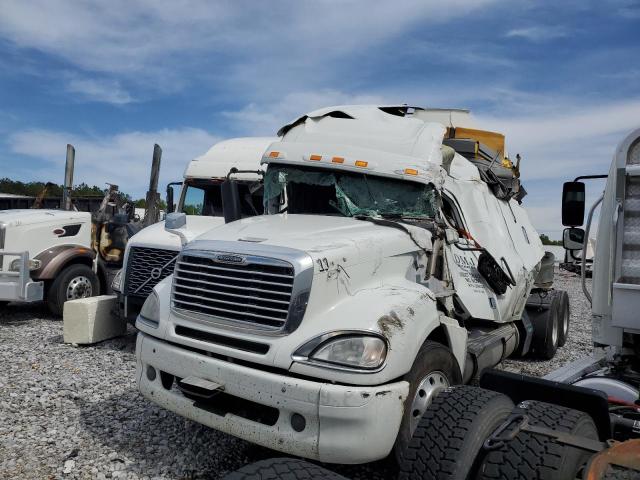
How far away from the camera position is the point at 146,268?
6812 mm

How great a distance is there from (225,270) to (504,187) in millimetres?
4315

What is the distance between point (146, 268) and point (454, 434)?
5263 millimetres

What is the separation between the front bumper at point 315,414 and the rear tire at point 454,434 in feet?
1.29

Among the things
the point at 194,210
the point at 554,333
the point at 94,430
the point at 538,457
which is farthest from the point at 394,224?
the point at 194,210

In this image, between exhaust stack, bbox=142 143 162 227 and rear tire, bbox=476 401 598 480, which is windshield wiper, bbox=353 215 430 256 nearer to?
rear tire, bbox=476 401 598 480

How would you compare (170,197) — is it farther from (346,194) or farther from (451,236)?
(451,236)

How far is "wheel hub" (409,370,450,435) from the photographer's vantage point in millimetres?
3367

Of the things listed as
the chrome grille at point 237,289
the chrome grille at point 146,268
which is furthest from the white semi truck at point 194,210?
the chrome grille at point 237,289

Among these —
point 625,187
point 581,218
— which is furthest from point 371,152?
point 625,187

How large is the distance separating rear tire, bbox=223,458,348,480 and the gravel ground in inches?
66.5

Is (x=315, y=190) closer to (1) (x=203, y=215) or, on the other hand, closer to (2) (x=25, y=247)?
(1) (x=203, y=215)

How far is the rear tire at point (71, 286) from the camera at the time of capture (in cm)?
840

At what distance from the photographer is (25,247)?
8438mm

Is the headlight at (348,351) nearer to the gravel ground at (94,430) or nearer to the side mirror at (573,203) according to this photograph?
the gravel ground at (94,430)
